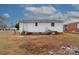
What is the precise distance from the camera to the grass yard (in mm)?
12250

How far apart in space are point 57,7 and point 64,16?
0.43 feet

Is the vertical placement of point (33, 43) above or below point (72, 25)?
below

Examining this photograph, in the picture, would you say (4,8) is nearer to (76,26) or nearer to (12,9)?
(12,9)

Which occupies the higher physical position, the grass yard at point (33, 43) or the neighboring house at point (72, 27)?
the neighboring house at point (72, 27)

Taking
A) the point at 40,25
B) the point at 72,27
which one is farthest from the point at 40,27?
the point at 72,27

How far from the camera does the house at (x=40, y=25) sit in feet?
40.2

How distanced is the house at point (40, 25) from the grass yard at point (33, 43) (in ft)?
0.26

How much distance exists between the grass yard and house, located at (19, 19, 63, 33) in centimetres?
8

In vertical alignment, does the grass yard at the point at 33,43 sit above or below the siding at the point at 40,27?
below

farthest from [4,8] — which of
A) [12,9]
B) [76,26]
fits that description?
[76,26]

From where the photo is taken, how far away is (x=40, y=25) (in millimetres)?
12273

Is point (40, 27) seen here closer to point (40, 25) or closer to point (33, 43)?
point (40, 25)

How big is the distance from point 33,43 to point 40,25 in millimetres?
220
